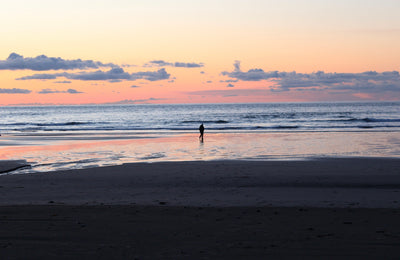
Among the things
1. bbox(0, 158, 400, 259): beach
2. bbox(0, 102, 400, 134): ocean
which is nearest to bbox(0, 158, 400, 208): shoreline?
bbox(0, 158, 400, 259): beach

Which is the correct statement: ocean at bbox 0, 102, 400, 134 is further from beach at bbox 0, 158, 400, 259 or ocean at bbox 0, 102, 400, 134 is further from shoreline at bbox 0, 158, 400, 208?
beach at bbox 0, 158, 400, 259

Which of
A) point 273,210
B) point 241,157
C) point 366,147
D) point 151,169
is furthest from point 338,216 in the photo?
point 366,147

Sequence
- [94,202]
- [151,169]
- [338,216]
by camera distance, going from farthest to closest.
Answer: [151,169] < [94,202] < [338,216]

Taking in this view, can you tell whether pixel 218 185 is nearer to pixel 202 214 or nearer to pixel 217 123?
pixel 202 214

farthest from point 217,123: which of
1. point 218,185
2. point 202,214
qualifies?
point 202,214

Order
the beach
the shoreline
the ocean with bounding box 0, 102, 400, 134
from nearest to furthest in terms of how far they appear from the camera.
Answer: the beach → the shoreline → the ocean with bounding box 0, 102, 400, 134

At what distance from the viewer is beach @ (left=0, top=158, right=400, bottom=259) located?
6.93 metres

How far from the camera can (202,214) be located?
30.9ft

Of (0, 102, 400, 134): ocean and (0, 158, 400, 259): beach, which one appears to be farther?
(0, 102, 400, 134): ocean

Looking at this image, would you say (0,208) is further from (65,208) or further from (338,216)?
(338,216)

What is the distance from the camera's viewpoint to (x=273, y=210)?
384 inches

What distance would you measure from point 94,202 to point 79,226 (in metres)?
2.74

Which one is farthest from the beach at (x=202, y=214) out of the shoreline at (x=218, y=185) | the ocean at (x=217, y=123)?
the ocean at (x=217, y=123)

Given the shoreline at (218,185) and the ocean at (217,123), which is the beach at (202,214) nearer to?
the shoreline at (218,185)
